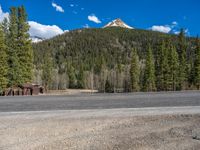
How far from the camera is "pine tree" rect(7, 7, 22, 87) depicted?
140ft

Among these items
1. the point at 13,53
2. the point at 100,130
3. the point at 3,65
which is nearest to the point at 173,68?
the point at 13,53

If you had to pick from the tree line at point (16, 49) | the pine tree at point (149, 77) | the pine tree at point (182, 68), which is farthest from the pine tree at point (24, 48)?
the pine tree at point (182, 68)

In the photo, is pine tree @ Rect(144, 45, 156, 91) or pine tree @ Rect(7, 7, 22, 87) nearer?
pine tree @ Rect(7, 7, 22, 87)

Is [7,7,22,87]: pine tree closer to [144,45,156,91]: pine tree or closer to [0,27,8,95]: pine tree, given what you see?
[0,27,8,95]: pine tree

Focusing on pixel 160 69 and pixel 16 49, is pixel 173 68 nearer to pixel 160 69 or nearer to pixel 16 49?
pixel 160 69

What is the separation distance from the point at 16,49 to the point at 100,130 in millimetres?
34565

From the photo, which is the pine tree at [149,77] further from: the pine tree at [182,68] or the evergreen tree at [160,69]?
the pine tree at [182,68]

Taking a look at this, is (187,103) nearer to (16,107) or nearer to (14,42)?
(16,107)

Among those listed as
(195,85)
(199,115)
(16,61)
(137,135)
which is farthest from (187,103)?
(195,85)

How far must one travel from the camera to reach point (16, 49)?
43781mm

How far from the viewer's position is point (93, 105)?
1688cm

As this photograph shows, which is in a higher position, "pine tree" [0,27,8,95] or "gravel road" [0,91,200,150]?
"pine tree" [0,27,8,95]

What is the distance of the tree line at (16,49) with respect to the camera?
1679 inches

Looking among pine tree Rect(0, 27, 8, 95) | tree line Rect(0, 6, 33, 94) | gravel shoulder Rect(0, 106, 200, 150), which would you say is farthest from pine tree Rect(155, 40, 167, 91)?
gravel shoulder Rect(0, 106, 200, 150)
